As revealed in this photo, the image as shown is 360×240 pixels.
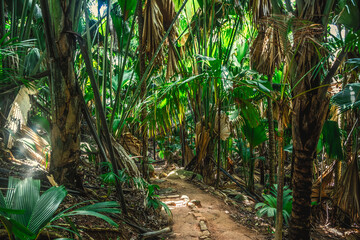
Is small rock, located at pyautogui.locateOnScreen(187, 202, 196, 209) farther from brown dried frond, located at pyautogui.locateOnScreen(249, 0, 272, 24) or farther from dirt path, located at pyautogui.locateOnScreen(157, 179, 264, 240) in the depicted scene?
brown dried frond, located at pyautogui.locateOnScreen(249, 0, 272, 24)

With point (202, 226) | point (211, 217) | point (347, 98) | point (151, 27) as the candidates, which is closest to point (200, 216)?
point (211, 217)

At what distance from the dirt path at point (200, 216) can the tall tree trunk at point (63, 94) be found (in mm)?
1573

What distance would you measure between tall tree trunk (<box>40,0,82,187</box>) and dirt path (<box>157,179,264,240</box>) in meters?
1.57

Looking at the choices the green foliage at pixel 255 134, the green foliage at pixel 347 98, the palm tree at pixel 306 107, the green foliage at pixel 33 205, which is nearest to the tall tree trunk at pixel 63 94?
the green foliage at pixel 33 205

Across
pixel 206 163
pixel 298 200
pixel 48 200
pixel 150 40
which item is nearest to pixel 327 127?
pixel 298 200

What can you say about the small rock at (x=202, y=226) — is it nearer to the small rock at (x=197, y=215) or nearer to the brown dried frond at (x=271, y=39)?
the small rock at (x=197, y=215)

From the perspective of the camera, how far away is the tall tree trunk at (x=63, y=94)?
1.93 meters

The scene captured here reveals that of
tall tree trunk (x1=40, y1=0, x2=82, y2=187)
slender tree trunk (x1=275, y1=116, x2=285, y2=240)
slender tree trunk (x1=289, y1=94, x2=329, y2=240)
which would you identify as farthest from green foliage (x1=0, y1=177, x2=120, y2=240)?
slender tree trunk (x1=289, y1=94, x2=329, y2=240)

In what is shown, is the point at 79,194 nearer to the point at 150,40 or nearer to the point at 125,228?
the point at 125,228

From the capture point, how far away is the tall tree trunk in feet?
6.34

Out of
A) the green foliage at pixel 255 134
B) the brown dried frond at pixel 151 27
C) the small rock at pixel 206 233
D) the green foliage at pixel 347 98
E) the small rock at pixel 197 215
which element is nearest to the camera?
the green foliage at pixel 347 98

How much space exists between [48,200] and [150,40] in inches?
120

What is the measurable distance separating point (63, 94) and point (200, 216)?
250 centimetres

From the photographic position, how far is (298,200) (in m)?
2.65
